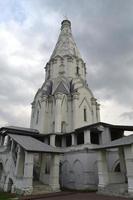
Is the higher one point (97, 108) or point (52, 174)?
point (97, 108)

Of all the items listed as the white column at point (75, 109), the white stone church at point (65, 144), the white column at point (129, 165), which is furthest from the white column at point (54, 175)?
the white column at point (75, 109)

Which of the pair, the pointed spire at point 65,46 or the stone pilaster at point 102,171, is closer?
the stone pilaster at point 102,171

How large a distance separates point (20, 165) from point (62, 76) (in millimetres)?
18659

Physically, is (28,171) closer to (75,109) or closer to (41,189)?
(41,189)

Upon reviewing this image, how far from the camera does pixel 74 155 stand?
2022 cm

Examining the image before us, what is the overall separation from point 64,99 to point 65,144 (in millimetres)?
8239

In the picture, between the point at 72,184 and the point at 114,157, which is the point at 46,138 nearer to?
the point at 72,184

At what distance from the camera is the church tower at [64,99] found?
90.4 ft

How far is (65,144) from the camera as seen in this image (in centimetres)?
2355

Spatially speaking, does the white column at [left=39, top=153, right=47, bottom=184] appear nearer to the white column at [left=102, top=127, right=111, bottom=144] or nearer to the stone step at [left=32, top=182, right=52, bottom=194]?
the stone step at [left=32, top=182, right=52, bottom=194]

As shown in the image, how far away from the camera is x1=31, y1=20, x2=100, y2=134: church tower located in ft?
90.4

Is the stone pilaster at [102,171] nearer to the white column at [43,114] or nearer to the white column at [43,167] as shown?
the white column at [43,167]

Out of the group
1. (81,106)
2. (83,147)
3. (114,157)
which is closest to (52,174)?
(83,147)

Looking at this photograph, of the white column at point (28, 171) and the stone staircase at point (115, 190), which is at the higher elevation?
the white column at point (28, 171)
